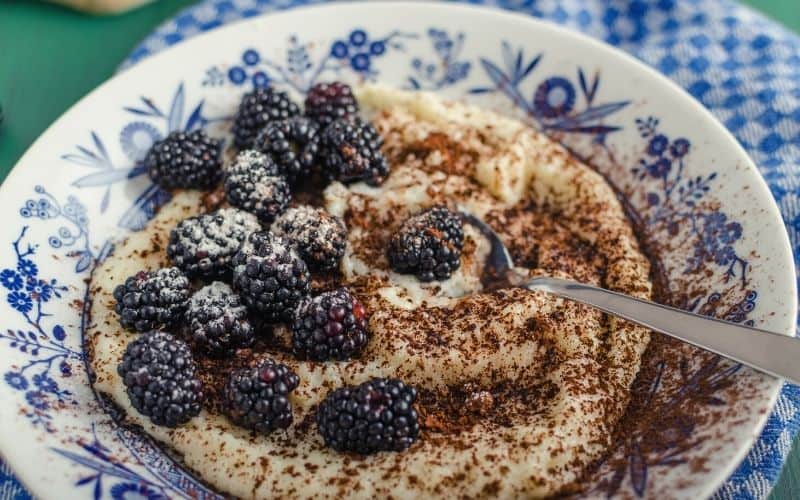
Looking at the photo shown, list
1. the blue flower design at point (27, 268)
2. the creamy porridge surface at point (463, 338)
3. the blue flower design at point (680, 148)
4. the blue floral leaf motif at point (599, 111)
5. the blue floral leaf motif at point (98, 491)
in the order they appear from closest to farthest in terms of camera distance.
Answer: the blue floral leaf motif at point (98, 491), the creamy porridge surface at point (463, 338), the blue flower design at point (27, 268), the blue flower design at point (680, 148), the blue floral leaf motif at point (599, 111)

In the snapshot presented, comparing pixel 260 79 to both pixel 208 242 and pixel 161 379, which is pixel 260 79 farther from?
pixel 161 379

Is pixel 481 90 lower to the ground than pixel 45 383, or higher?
higher

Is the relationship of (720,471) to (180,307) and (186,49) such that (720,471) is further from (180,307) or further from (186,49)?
(186,49)

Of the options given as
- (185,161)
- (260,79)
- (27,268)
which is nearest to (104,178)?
(185,161)

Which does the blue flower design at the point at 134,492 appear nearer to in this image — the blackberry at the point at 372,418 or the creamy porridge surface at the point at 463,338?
the creamy porridge surface at the point at 463,338

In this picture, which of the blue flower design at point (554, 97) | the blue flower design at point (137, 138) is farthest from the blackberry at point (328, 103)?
the blue flower design at point (554, 97)

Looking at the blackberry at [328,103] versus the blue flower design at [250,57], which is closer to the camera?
the blackberry at [328,103]
